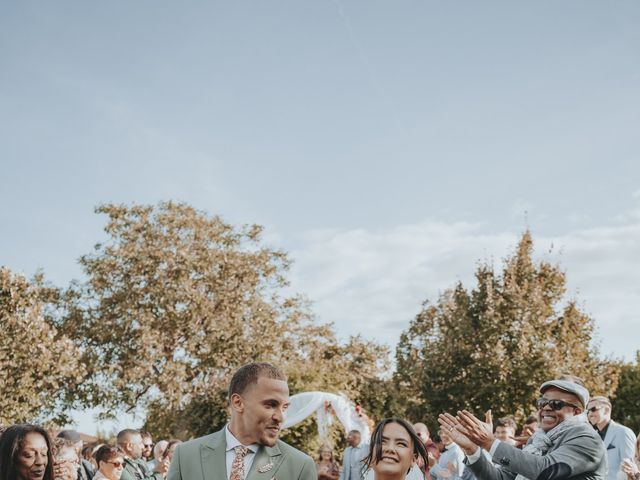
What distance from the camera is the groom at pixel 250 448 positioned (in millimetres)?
3912

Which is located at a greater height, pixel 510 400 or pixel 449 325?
pixel 449 325

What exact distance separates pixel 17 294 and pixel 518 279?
17716 mm

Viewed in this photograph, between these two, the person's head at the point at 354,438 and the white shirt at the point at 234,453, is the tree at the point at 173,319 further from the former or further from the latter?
the white shirt at the point at 234,453

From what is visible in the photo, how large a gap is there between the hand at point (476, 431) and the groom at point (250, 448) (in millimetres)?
1056

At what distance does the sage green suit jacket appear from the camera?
3.89 metres

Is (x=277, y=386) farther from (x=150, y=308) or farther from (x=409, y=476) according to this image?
(x=150, y=308)

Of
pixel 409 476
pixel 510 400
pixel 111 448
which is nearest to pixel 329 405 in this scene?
pixel 510 400

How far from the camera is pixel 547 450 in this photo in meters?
4.77

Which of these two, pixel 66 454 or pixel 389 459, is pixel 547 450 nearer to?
pixel 389 459

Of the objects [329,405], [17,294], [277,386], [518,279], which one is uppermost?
[518,279]

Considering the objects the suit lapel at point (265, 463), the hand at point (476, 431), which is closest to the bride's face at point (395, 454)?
the hand at point (476, 431)

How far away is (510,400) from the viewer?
2483cm

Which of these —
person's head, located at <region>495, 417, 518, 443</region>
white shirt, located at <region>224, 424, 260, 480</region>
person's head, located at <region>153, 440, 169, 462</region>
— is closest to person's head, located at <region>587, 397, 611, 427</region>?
person's head, located at <region>495, 417, 518, 443</region>

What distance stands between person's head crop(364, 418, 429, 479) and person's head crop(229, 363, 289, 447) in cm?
82
